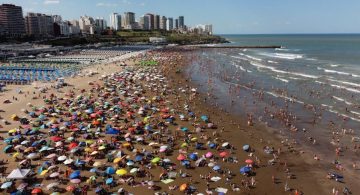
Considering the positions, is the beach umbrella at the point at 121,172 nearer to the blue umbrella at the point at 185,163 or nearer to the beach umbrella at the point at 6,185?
the blue umbrella at the point at 185,163

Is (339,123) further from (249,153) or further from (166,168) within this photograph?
(166,168)

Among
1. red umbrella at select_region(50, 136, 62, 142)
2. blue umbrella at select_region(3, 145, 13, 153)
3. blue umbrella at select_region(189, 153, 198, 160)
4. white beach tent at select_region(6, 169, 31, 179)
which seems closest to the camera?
white beach tent at select_region(6, 169, 31, 179)

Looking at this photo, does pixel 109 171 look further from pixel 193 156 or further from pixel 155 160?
pixel 193 156

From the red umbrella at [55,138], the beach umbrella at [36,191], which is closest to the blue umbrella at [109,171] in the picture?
the beach umbrella at [36,191]

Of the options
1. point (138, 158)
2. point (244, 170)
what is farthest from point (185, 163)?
point (244, 170)

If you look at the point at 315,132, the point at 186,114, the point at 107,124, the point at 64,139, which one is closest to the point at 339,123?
the point at 315,132

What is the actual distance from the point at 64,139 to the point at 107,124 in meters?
4.61

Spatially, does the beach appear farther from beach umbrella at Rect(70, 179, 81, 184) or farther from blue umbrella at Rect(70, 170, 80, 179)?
blue umbrella at Rect(70, 170, 80, 179)

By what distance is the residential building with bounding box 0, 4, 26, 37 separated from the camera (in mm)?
151250

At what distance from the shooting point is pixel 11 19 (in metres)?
153

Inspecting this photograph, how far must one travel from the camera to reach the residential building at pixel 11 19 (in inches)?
5955

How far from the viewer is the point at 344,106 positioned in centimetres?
3456

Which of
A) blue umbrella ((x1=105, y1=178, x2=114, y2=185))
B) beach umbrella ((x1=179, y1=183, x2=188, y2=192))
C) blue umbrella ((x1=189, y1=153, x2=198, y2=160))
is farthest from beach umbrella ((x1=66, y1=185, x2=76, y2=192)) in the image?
blue umbrella ((x1=189, y1=153, x2=198, y2=160))

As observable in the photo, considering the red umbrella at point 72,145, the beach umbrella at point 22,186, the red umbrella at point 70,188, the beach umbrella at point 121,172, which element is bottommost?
the red umbrella at point 70,188
